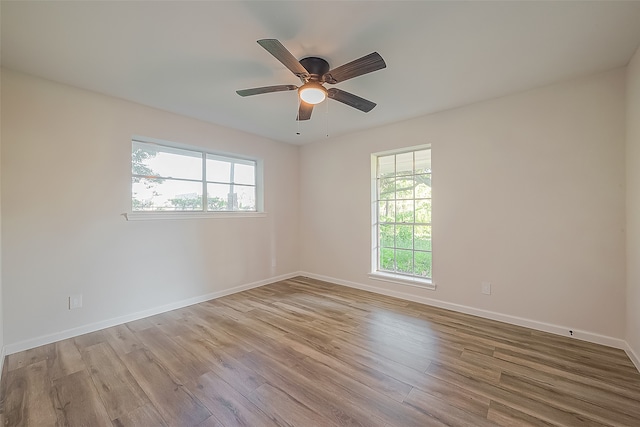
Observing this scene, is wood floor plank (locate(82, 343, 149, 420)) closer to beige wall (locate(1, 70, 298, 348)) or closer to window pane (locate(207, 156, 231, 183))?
beige wall (locate(1, 70, 298, 348))

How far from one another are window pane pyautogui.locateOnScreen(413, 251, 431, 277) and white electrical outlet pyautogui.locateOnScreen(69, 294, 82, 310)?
3.96 meters

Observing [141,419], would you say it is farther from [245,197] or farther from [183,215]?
[245,197]

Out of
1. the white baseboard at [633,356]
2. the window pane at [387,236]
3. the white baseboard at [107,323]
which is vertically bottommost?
the white baseboard at [107,323]

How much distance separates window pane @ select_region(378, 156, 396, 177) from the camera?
3.94 m

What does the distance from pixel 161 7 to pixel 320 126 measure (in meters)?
2.42

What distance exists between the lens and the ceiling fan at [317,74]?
1.76 meters

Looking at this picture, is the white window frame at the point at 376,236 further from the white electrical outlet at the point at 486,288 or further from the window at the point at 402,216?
the white electrical outlet at the point at 486,288

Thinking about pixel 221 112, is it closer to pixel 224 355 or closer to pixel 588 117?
pixel 224 355

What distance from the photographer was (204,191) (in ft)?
12.3

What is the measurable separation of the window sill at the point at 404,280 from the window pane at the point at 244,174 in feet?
8.26

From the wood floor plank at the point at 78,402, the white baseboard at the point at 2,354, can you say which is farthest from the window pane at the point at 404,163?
the white baseboard at the point at 2,354

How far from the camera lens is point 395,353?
2238mm

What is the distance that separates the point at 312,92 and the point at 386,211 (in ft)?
7.86

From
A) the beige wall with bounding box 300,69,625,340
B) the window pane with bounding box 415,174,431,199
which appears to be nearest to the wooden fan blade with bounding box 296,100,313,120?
the beige wall with bounding box 300,69,625,340
